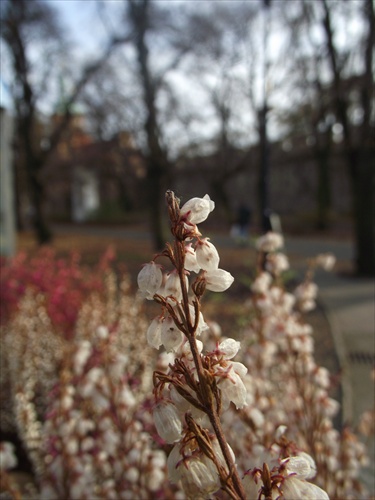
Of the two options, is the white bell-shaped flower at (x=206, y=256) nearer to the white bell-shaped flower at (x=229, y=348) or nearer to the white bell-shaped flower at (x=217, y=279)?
the white bell-shaped flower at (x=217, y=279)

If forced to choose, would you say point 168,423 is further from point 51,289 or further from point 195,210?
point 51,289

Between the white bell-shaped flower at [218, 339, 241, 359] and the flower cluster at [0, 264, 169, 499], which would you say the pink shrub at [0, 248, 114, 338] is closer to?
the flower cluster at [0, 264, 169, 499]

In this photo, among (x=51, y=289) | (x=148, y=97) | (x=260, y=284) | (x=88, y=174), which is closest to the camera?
(x=260, y=284)

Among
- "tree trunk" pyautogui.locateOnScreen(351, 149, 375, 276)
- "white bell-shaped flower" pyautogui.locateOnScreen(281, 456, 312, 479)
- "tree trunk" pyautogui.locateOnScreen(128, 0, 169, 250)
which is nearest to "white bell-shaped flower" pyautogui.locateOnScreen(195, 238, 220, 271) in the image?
"white bell-shaped flower" pyautogui.locateOnScreen(281, 456, 312, 479)

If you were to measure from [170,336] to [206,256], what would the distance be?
16 centimetres

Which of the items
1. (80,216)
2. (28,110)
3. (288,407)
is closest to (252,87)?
(28,110)

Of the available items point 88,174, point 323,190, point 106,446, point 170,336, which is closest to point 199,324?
point 170,336

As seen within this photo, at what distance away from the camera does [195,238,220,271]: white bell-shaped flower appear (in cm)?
90

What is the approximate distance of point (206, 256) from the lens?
0.91 m

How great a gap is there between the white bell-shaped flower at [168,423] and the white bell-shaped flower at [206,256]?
0.84ft

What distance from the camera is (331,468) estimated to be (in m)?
2.12

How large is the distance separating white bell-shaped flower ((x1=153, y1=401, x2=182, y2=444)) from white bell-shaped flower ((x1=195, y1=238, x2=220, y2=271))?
0.26 meters

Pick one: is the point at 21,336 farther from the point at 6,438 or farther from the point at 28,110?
the point at 28,110

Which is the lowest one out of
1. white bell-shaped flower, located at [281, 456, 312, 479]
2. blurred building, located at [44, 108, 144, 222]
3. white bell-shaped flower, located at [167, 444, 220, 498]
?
white bell-shaped flower, located at [281, 456, 312, 479]
